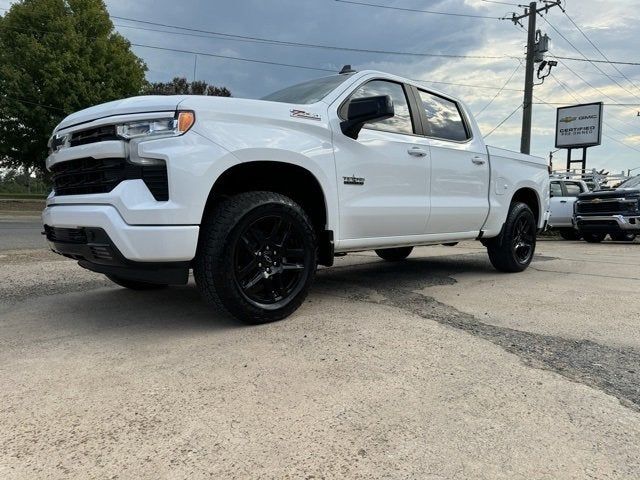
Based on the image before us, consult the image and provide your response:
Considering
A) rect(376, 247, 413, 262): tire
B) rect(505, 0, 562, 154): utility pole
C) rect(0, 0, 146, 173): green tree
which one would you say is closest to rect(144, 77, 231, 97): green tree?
rect(0, 0, 146, 173): green tree

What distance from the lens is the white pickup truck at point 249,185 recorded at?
3.08 metres

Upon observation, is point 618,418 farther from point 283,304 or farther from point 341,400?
point 283,304

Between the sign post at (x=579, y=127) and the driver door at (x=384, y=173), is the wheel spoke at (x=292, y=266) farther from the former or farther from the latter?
the sign post at (x=579, y=127)

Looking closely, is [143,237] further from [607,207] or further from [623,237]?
[623,237]

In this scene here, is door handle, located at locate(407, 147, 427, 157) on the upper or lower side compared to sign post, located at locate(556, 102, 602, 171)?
lower

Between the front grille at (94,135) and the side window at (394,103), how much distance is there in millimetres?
1946

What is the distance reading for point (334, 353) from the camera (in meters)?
3.03

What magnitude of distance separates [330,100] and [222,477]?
3002 mm

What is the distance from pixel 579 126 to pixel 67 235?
107ft

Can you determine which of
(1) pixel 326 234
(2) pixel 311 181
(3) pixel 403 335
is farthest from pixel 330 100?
(3) pixel 403 335

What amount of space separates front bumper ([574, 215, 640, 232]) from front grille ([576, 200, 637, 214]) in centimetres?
16

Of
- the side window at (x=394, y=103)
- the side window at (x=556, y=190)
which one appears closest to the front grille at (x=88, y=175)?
the side window at (x=394, y=103)

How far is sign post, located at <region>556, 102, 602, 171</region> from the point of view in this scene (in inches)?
1153

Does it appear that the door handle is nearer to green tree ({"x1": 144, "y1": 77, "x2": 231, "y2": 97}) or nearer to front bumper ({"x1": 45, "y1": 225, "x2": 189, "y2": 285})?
front bumper ({"x1": 45, "y1": 225, "x2": 189, "y2": 285})
